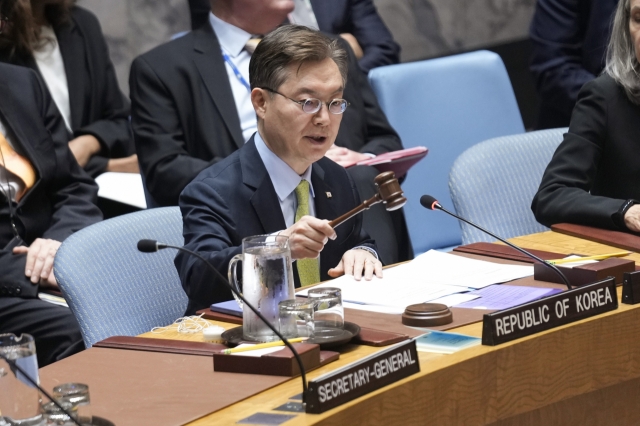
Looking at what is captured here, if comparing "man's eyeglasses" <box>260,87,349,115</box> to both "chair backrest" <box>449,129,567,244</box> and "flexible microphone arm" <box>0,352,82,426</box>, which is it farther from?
"flexible microphone arm" <box>0,352,82,426</box>

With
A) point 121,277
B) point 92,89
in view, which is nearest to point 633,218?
point 121,277

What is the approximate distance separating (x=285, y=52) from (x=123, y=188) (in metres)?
1.39

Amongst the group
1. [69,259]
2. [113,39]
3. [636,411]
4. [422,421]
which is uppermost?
[113,39]

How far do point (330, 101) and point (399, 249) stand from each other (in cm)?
112

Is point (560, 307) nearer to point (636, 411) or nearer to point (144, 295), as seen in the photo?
point (636, 411)

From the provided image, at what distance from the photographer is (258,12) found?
3.37 m

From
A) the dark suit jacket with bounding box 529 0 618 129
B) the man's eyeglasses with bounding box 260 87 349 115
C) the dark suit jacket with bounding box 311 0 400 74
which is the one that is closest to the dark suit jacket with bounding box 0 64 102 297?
the man's eyeglasses with bounding box 260 87 349 115

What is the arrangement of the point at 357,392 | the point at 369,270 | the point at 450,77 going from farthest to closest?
the point at 450,77 < the point at 369,270 < the point at 357,392

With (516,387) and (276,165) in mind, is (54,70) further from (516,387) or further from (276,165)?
(516,387)

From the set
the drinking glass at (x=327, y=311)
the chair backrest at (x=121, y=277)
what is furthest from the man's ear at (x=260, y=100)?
the drinking glass at (x=327, y=311)

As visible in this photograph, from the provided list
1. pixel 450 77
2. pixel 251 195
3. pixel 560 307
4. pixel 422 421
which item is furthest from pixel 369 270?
pixel 450 77

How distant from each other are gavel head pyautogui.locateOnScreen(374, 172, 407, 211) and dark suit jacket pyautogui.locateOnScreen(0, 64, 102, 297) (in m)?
1.45

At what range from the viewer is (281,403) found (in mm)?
1430

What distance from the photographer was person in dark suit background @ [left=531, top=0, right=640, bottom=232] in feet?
9.09
